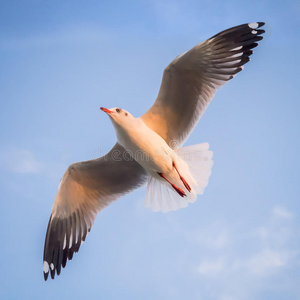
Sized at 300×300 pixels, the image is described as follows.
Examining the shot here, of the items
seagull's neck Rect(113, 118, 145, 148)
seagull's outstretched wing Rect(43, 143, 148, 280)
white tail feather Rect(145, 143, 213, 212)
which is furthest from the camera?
seagull's outstretched wing Rect(43, 143, 148, 280)

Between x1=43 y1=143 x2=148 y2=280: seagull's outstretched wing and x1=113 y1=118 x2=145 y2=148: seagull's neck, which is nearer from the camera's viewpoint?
x1=113 y1=118 x2=145 y2=148: seagull's neck

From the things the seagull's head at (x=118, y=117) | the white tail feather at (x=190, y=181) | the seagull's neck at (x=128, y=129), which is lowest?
the white tail feather at (x=190, y=181)

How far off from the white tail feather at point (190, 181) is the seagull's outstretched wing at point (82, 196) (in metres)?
0.33

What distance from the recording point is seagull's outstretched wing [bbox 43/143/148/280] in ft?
15.6

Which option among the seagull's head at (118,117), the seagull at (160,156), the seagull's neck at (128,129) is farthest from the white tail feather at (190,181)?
the seagull's head at (118,117)

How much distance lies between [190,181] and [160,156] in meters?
0.42

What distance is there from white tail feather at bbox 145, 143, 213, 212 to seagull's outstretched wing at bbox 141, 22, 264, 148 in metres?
0.37

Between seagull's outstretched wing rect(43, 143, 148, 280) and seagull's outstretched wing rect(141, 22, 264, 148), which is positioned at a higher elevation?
seagull's outstretched wing rect(141, 22, 264, 148)

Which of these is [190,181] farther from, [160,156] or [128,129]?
[128,129]

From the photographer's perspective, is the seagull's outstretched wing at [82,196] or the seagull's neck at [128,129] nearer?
the seagull's neck at [128,129]

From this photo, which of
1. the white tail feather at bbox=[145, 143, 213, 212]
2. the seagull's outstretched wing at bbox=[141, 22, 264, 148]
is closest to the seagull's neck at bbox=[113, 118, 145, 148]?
the seagull's outstretched wing at bbox=[141, 22, 264, 148]

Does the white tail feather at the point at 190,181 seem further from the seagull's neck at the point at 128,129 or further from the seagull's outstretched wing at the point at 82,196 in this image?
the seagull's neck at the point at 128,129

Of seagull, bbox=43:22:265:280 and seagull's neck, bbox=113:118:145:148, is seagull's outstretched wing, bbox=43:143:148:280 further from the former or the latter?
seagull's neck, bbox=113:118:145:148

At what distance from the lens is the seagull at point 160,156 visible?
13.8 ft
